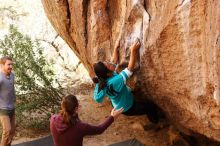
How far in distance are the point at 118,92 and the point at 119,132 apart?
8.97 feet

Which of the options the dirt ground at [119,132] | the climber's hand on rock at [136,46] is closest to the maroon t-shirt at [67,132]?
the climber's hand on rock at [136,46]

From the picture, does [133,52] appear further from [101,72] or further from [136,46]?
[101,72]

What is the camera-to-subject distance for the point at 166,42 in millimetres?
4957

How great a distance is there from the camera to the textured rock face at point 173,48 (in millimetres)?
4355

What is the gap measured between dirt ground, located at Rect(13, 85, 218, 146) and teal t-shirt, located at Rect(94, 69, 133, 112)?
5.37 ft

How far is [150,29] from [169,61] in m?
0.59

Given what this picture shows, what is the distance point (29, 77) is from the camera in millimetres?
9078

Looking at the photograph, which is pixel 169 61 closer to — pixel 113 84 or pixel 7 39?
pixel 113 84

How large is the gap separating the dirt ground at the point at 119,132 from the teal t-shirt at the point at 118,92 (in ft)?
5.37

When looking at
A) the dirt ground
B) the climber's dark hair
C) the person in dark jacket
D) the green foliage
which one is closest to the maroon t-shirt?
the person in dark jacket

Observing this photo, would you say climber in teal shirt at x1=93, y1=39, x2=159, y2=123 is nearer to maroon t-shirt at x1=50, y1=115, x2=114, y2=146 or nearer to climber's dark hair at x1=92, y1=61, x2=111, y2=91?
climber's dark hair at x1=92, y1=61, x2=111, y2=91

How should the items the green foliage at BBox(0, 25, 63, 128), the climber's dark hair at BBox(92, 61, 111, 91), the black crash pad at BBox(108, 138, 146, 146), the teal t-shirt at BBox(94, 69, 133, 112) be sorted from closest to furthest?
the climber's dark hair at BBox(92, 61, 111, 91) → the teal t-shirt at BBox(94, 69, 133, 112) → the black crash pad at BBox(108, 138, 146, 146) → the green foliage at BBox(0, 25, 63, 128)

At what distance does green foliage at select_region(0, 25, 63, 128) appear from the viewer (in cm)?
905

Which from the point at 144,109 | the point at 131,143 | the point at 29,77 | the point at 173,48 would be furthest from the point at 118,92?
the point at 29,77
